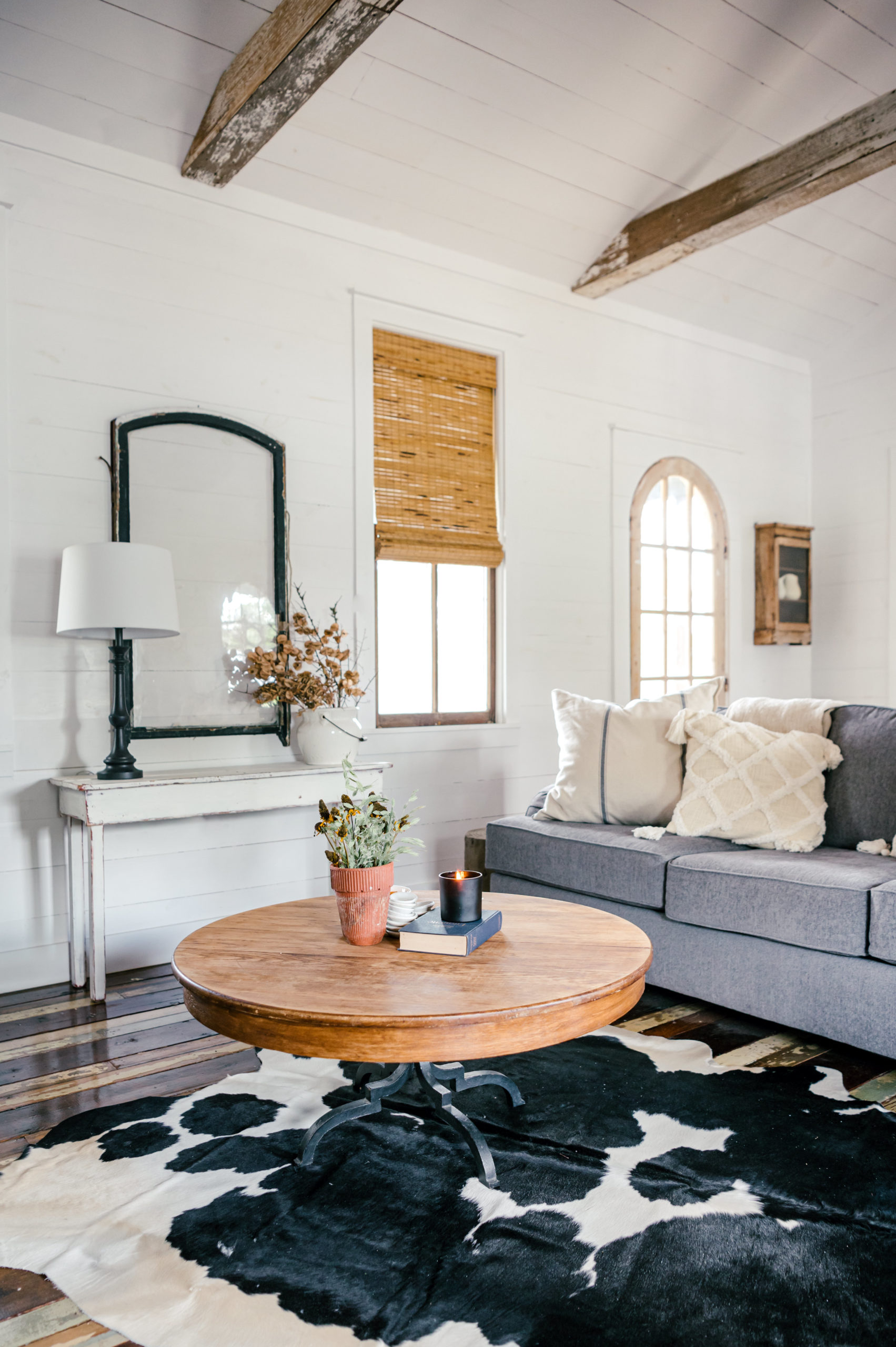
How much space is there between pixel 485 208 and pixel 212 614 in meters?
2.11

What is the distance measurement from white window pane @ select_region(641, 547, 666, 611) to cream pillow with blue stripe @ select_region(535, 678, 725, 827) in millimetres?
1605

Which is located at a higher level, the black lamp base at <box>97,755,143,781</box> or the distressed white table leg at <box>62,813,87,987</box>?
the black lamp base at <box>97,755,143,781</box>

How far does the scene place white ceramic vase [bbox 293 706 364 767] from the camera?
134 inches

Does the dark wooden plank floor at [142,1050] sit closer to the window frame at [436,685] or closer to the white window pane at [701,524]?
the window frame at [436,685]

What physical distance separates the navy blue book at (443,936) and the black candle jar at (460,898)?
0.5 inches

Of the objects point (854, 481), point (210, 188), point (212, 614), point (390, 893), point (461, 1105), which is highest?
point (210, 188)

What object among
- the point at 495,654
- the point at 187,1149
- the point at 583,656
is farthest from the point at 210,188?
the point at 187,1149

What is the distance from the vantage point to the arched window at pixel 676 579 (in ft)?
16.0

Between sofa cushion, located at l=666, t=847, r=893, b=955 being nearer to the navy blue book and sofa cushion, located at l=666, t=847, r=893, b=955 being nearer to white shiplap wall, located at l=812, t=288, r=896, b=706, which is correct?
the navy blue book

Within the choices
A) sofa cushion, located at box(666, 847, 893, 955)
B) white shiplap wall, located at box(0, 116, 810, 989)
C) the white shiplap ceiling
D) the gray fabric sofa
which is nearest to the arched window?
white shiplap wall, located at box(0, 116, 810, 989)

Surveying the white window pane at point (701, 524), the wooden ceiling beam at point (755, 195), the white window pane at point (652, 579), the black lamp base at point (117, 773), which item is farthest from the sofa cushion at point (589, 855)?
the wooden ceiling beam at point (755, 195)

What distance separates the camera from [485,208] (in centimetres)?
395

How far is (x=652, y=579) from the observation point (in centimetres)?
495

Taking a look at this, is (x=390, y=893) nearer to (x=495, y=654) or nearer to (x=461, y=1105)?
(x=461, y=1105)
